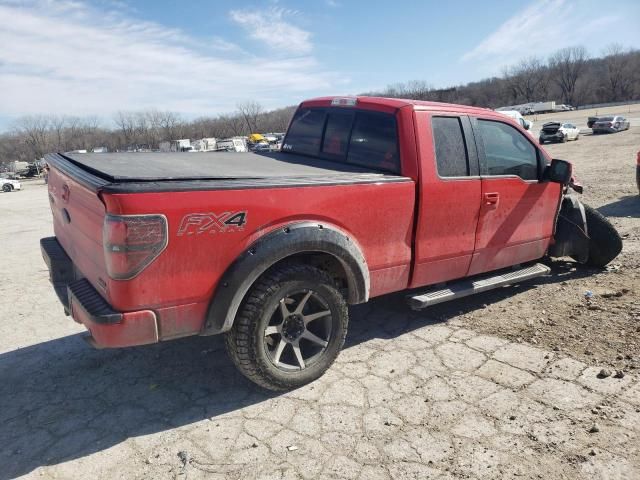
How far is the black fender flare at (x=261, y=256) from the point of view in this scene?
2771 millimetres

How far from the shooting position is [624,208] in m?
8.93

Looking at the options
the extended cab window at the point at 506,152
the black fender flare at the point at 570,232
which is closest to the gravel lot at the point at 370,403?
the black fender flare at the point at 570,232

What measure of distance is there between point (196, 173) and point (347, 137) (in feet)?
5.46

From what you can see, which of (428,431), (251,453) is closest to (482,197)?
(428,431)

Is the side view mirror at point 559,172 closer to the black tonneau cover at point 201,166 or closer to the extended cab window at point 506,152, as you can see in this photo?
the extended cab window at point 506,152

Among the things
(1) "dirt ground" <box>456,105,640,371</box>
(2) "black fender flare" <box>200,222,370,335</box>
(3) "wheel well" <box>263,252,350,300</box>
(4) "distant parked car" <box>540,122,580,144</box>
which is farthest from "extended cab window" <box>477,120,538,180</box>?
(4) "distant parked car" <box>540,122,580,144</box>

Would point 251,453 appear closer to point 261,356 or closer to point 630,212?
point 261,356

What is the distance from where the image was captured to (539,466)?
8.14 ft

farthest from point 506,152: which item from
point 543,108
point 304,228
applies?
point 543,108

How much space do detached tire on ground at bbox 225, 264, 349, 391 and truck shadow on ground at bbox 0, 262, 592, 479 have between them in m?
0.26

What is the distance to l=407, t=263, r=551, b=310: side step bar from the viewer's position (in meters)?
3.84

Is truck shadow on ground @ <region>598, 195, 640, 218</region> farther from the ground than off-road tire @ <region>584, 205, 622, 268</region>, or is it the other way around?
off-road tire @ <region>584, 205, 622, 268</region>

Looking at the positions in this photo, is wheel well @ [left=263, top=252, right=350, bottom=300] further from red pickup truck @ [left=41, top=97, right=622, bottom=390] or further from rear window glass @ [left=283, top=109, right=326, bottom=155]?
rear window glass @ [left=283, top=109, right=326, bottom=155]

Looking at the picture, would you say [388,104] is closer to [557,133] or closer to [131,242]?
[131,242]
